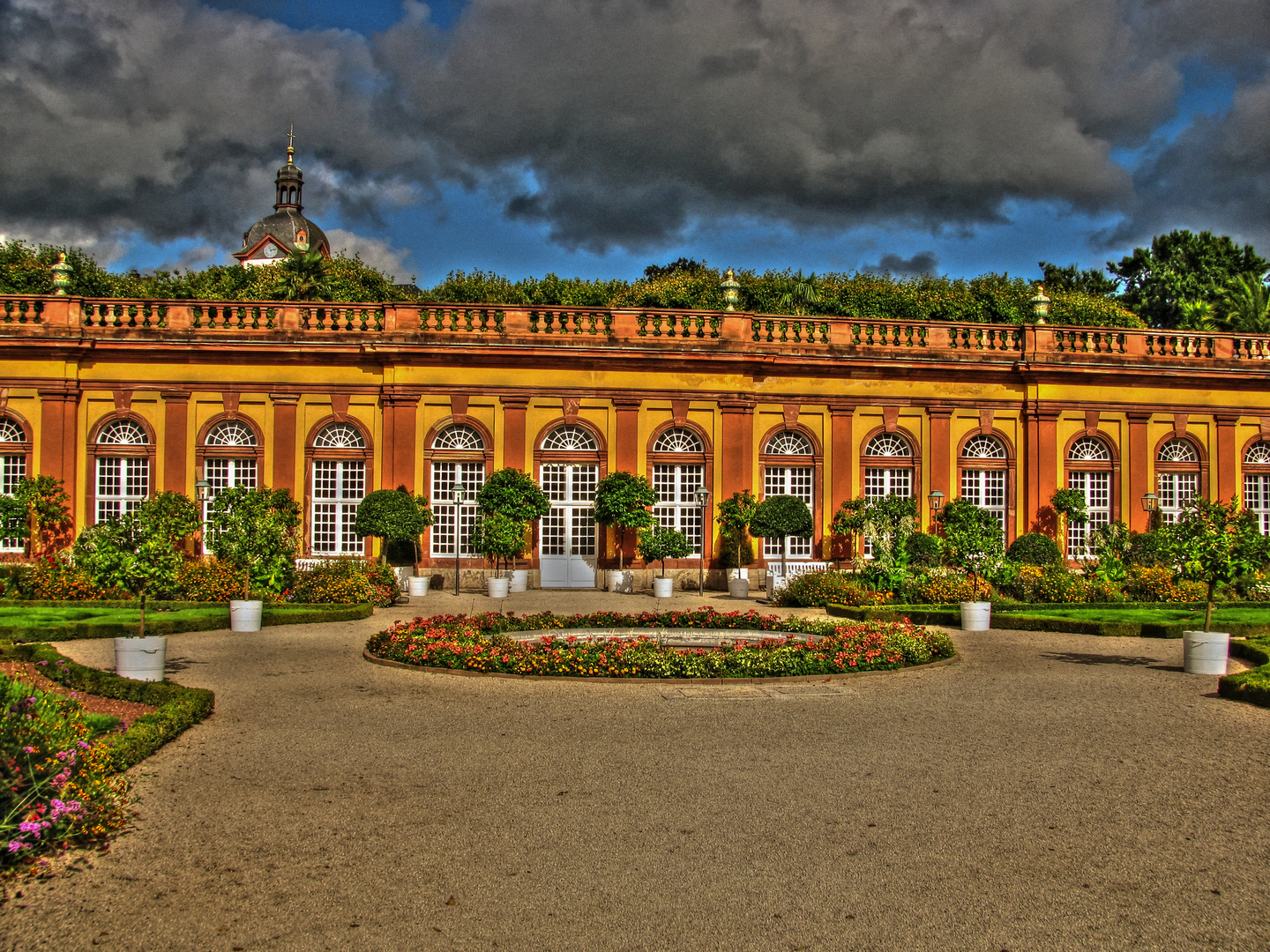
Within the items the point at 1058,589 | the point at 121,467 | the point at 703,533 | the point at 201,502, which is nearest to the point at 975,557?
the point at 1058,589

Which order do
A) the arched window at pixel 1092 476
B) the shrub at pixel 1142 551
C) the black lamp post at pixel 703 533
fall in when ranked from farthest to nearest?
the arched window at pixel 1092 476 < the black lamp post at pixel 703 533 < the shrub at pixel 1142 551

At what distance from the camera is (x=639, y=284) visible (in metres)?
44.5

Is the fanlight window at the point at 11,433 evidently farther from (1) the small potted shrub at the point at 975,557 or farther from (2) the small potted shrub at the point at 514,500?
(1) the small potted shrub at the point at 975,557

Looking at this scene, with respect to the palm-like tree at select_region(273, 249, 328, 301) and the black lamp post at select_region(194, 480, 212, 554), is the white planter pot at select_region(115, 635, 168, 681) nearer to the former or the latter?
the black lamp post at select_region(194, 480, 212, 554)

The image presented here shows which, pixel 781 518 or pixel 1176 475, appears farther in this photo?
pixel 1176 475

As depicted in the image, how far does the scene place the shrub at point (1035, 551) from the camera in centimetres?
2608

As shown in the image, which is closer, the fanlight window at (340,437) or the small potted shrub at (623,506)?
the small potted shrub at (623,506)

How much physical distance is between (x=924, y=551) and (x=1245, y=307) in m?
26.9

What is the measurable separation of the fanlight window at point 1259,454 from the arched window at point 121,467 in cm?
3033

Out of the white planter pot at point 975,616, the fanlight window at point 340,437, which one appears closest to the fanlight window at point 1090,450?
the white planter pot at point 975,616

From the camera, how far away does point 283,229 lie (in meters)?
77.4

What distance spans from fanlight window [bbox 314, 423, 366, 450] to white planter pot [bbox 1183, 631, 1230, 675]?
19748 mm

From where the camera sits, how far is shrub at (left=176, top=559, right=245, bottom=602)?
19.2 meters

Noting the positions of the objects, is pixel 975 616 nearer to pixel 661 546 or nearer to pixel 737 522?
pixel 737 522
